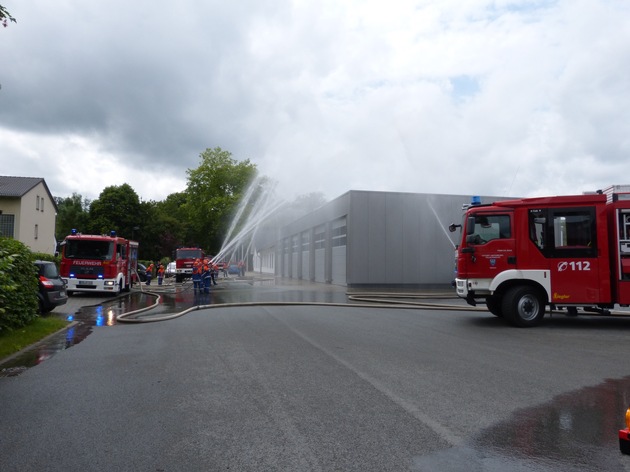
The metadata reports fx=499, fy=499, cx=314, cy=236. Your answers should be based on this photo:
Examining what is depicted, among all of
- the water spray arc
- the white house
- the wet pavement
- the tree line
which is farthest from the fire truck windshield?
the tree line

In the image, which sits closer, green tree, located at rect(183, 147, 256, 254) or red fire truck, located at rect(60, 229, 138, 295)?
red fire truck, located at rect(60, 229, 138, 295)

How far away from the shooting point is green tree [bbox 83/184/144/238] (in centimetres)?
5931

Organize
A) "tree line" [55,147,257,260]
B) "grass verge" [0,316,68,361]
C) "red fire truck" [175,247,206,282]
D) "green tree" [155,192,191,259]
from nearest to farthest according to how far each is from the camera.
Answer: "grass verge" [0,316,68,361]
"red fire truck" [175,247,206,282]
"tree line" [55,147,257,260]
"green tree" [155,192,191,259]

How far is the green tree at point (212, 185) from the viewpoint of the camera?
188 feet

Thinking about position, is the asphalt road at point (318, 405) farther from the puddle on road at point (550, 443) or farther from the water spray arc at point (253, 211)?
the water spray arc at point (253, 211)

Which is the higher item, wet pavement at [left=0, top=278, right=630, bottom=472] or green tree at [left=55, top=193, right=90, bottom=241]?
green tree at [left=55, top=193, right=90, bottom=241]

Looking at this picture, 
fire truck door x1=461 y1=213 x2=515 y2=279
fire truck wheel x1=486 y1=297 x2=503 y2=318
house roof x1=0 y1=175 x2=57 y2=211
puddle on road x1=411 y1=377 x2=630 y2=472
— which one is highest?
house roof x1=0 y1=175 x2=57 y2=211

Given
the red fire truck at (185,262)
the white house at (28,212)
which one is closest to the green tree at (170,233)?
the white house at (28,212)

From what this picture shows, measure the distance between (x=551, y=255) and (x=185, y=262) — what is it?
98.6ft

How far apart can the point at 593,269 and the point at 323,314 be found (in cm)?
686

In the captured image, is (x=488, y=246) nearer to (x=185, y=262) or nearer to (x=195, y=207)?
(x=185, y=262)

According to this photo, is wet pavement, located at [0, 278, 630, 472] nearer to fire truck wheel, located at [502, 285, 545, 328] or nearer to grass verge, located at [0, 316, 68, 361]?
grass verge, located at [0, 316, 68, 361]

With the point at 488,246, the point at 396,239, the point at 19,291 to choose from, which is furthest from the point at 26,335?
the point at 396,239

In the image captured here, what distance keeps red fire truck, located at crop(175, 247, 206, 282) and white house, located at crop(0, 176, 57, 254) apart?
9.78 metres
